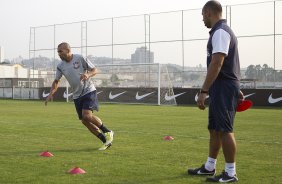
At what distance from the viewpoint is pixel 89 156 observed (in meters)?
8.05

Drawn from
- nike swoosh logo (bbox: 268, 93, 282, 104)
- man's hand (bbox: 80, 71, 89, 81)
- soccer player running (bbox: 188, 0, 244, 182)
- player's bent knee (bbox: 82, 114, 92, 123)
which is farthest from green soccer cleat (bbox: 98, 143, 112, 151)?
nike swoosh logo (bbox: 268, 93, 282, 104)

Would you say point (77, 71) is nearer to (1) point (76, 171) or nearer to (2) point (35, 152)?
(2) point (35, 152)

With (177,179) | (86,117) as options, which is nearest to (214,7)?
(177,179)

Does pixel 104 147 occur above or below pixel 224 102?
below

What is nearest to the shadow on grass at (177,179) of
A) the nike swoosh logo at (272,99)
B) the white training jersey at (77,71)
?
the white training jersey at (77,71)

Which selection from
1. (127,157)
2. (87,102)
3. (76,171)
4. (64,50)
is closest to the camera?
(76,171)

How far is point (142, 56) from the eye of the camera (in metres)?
39.1

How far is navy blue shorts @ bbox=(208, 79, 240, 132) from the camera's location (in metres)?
5.78

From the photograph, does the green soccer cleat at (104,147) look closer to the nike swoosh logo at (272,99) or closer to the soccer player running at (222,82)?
the soccer player running at (222,82)

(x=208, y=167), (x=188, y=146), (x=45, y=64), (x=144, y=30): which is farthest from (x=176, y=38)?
(x=208, y=167)

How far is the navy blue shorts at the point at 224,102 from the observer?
5.78 metres

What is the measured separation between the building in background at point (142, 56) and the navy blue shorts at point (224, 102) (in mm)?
32749

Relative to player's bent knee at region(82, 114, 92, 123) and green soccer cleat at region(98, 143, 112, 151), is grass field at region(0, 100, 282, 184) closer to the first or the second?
green soccer cleat at region(98, 143, 112, 151)

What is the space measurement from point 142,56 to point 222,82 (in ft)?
110
